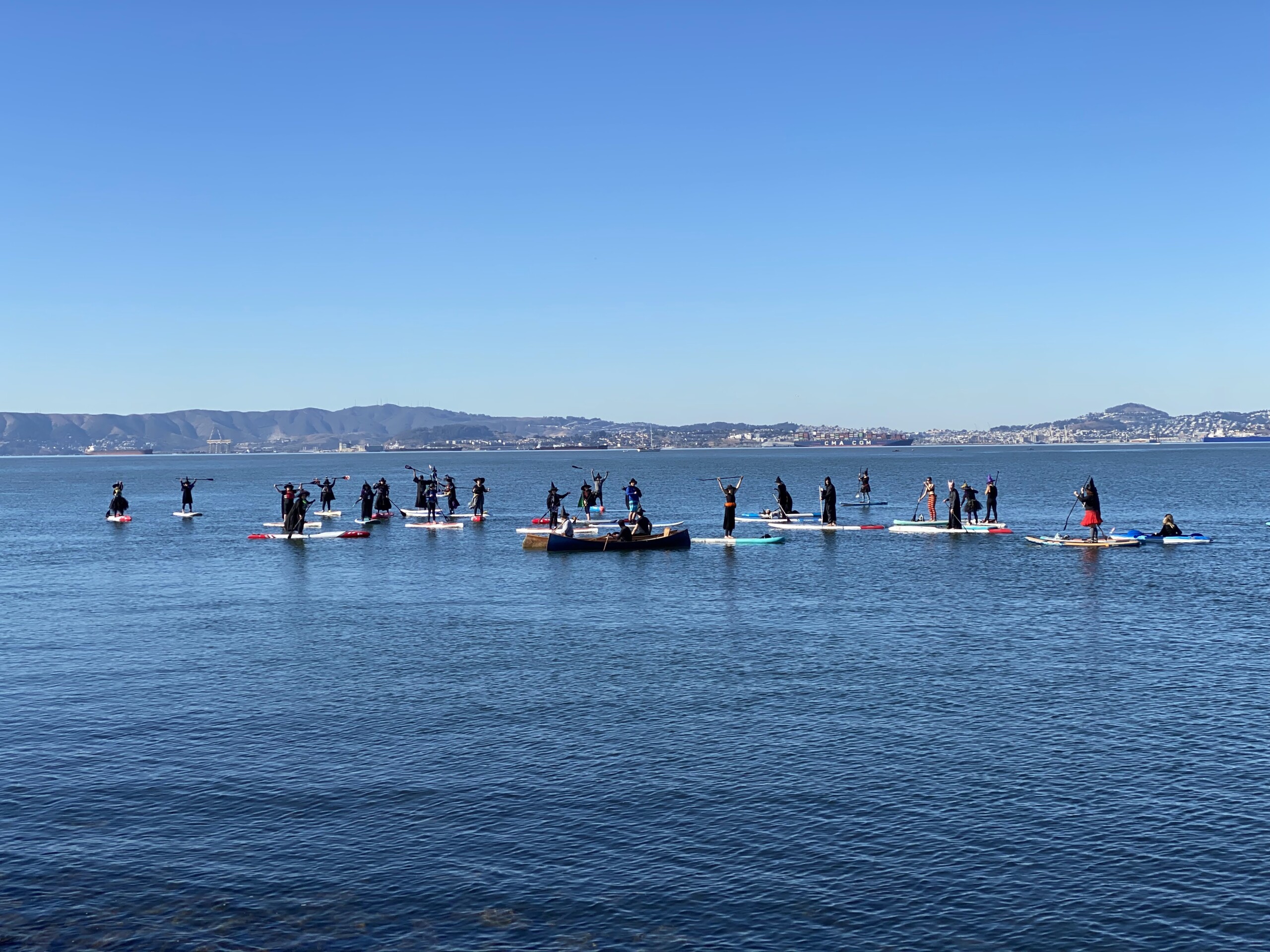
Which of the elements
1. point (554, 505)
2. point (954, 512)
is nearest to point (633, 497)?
point (554, 505)

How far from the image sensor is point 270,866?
57.4 feet

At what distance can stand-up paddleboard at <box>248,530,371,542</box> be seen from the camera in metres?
69.6

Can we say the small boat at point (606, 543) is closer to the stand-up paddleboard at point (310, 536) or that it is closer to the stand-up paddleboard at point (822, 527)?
the stand-up paddleboard at point (822, 527)

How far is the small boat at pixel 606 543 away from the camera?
59.8 m

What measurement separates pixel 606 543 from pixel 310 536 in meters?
20.6

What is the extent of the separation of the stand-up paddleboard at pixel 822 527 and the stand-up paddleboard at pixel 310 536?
86.1 feet

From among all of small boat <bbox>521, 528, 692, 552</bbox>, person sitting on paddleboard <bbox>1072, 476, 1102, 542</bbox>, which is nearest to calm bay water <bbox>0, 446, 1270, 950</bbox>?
person sitting on paddleboard <bbox>1072, 476, 1102, 542</bbox>

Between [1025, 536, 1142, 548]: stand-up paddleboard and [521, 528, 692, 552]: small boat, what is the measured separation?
19.6m

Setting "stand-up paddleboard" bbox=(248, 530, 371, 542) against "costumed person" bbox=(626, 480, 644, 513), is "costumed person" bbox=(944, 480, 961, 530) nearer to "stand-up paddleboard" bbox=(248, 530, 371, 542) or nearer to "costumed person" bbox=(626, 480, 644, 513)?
"costumed person" bbox=(626, 480, 644, 513)

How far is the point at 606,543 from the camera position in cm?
6028

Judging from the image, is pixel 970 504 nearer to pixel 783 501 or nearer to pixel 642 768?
pixel 783 501

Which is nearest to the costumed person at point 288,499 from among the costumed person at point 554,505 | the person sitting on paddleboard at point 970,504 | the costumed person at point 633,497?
the costumed person at point 554,505

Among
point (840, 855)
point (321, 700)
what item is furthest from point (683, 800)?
point (321, 700)

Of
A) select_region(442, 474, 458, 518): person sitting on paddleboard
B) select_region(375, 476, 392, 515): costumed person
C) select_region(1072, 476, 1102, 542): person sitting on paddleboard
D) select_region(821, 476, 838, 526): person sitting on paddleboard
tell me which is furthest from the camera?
select_region(375, 476, 392, 515): costumed person
